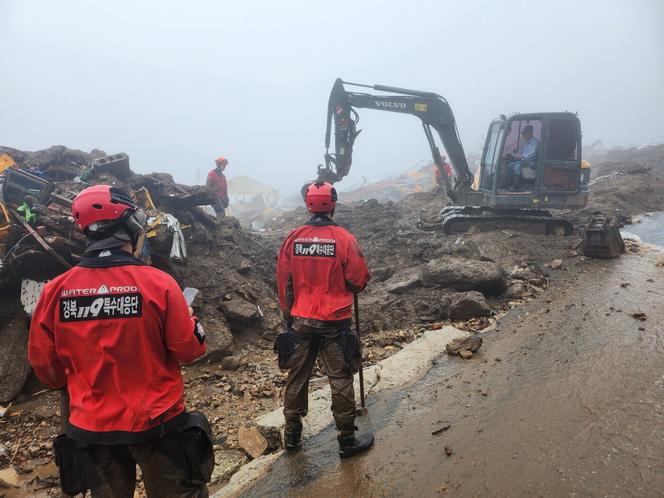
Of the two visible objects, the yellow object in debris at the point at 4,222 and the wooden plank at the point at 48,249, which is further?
the yellow object in debris at the point at 4,222

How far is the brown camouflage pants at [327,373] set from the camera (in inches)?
120

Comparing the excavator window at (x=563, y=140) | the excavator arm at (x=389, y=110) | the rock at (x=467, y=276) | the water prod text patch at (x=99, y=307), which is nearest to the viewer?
the water prod text patch at (x=99, y=307)

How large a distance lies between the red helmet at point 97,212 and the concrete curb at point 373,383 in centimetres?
209

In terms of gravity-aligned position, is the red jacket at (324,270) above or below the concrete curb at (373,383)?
above

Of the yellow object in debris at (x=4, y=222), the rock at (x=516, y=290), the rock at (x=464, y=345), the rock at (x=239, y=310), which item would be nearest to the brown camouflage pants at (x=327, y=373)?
the rock at (x=464, y=345)

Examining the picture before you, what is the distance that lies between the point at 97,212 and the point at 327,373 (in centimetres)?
189

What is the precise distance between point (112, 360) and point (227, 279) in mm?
4761

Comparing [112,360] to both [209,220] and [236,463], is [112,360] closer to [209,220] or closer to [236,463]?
[236,463]

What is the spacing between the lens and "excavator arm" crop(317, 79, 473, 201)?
33.4 feet

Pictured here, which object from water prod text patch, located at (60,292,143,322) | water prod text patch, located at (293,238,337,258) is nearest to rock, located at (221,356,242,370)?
water prod text patch, located at (293,238,337,258)

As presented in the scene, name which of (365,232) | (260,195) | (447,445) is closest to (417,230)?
(365,232)

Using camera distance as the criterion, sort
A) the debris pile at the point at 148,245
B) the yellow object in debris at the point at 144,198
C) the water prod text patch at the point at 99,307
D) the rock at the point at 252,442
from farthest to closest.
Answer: the yellow object in debris at the point at 144,198
the debris pile at the point at 148,245
the rock at the point at 252,442
the water prod text patch at the point at 99,307

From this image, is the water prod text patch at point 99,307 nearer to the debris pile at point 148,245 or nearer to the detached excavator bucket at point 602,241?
the debris pile at point 148,245

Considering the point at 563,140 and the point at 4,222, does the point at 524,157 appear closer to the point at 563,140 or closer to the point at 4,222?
the point at 563,140
